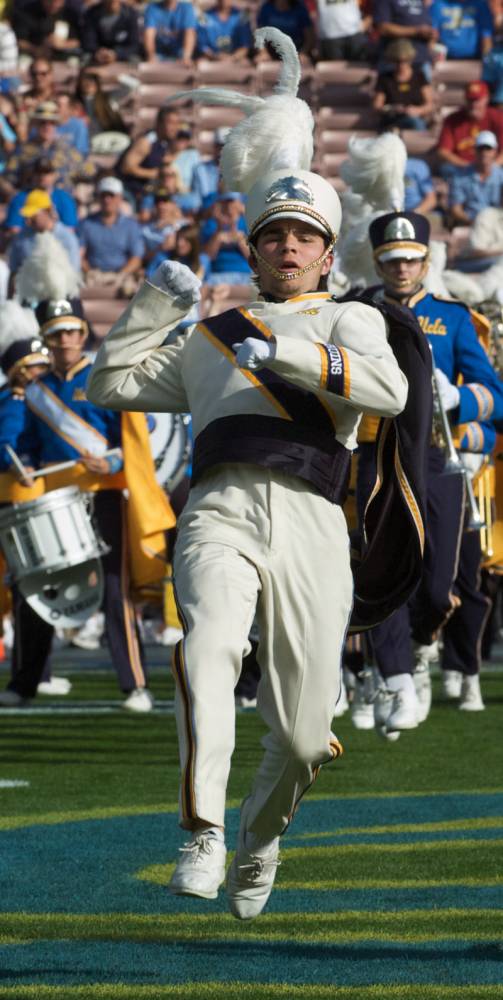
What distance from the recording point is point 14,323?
11953 millimetres

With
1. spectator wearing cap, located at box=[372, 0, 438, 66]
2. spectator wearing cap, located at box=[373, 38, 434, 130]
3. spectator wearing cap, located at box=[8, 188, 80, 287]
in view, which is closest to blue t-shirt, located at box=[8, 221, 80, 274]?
spectator wearing cap, located at box=[8, 188, 80, 287]

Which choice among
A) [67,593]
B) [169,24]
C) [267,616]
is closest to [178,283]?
[267,616]

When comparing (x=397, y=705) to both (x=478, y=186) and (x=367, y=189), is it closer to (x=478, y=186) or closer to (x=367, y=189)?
(x=367, y=189)

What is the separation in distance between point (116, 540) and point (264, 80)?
10082 mm

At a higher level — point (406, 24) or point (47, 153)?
point (406, 24)

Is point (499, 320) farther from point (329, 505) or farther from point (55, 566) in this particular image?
point (329, 505)

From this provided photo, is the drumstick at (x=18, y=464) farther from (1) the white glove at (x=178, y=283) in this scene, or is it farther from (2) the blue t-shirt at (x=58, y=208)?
(2) the blue t-shirt at (x=58, y=208)

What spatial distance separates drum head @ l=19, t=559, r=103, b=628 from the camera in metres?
9.58

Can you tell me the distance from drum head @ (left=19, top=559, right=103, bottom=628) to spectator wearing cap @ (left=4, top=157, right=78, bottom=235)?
24.2 feet

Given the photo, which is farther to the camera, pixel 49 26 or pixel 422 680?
pixel 49 26

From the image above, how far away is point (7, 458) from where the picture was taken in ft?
33.9

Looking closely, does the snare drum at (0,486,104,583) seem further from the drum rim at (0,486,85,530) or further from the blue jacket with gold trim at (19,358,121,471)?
the blue jacket with gold trim at (19,358,121,471)

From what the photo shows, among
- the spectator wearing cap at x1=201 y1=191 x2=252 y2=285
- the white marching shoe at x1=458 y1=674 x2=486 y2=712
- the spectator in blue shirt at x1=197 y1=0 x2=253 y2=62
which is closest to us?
the white marching shoe at x1=458 y1=674 x2=486 y2=712

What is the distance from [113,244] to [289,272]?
12337mm
